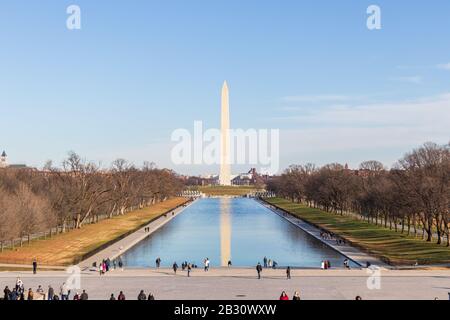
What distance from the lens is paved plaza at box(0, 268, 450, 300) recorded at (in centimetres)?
3120

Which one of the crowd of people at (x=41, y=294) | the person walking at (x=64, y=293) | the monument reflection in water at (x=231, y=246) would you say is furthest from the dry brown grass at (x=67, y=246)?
the person walking at (x=64, y=293)

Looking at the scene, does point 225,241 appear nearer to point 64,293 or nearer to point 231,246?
point 231,246

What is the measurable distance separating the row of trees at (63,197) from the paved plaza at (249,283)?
1951 centimetres

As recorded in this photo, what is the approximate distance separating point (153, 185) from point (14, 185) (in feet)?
200

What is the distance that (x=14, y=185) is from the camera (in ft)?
298

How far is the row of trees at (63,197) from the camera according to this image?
5834 centimetres

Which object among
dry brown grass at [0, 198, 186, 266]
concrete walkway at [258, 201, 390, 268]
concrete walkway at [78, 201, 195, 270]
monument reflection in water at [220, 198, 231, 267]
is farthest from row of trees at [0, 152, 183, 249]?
concrete walkway at [258, 201, 390, 268]

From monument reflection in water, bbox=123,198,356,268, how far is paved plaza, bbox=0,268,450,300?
25.1ft

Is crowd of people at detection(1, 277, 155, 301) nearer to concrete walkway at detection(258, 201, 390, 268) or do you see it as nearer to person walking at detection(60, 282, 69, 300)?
person walking at detection(60, 282, 69, 300)

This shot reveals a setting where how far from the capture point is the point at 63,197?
7644 centimetres

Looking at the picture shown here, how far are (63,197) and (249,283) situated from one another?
153 ft

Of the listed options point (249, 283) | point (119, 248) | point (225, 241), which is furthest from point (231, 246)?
point (249, 283)

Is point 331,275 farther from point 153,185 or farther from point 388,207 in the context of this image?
point 153,185

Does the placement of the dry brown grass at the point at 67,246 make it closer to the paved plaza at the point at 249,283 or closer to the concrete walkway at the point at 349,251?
the paved plaza at the point at 249,283
